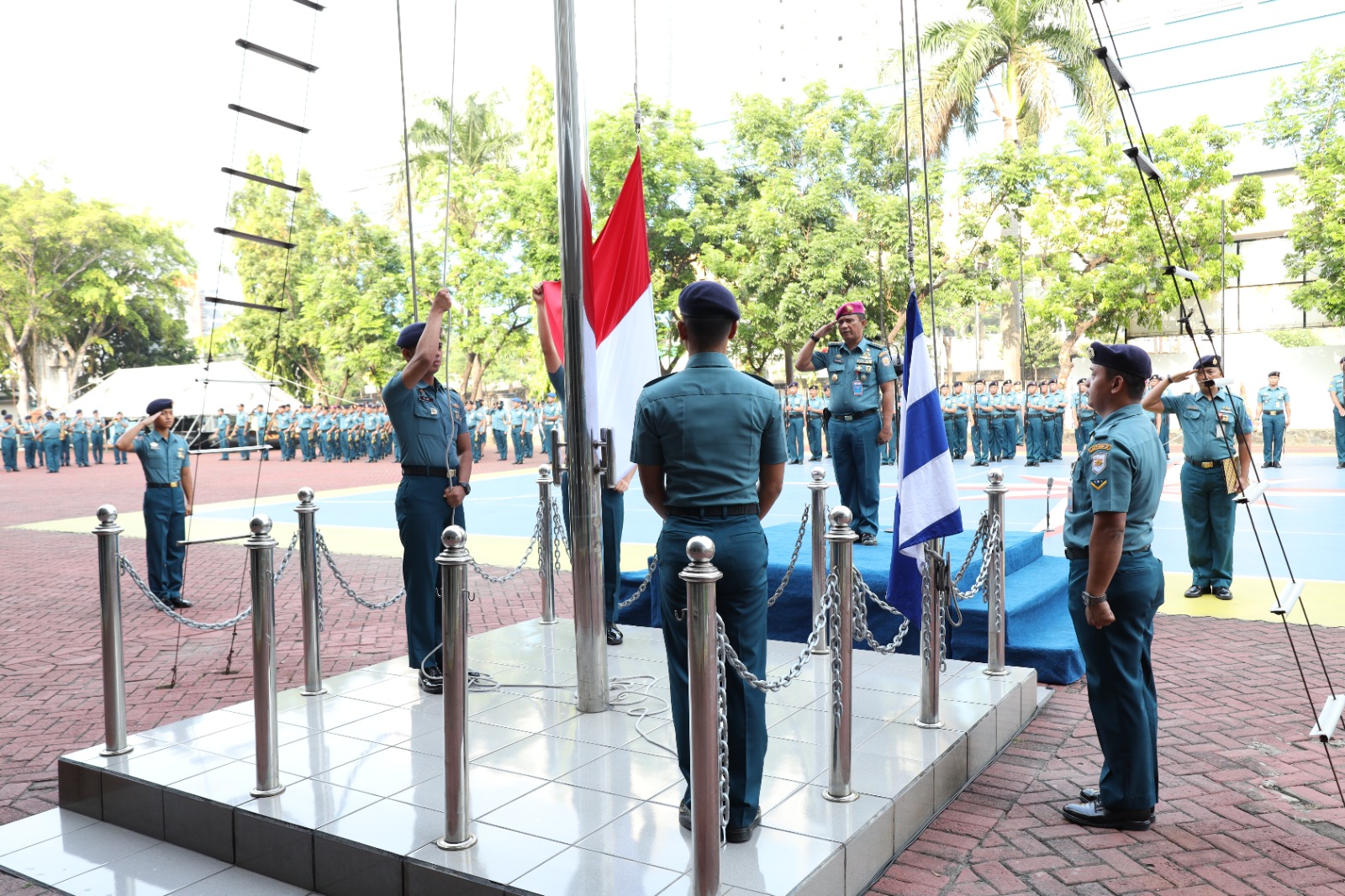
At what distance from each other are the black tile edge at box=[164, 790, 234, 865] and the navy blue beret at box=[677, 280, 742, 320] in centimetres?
264

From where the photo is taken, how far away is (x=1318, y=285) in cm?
2447

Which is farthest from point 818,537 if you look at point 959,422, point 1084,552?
point 959,422

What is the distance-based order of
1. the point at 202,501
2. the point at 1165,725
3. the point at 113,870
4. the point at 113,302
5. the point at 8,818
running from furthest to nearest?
the point at 113,302 → the point at 202,501 → the point at 1165,725 → the point at 8,818 → the point at 113,870

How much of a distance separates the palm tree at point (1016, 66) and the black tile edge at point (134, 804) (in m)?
25.4

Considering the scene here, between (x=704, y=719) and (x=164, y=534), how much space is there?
26.1 feet

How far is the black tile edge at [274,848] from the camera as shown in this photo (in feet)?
12.1

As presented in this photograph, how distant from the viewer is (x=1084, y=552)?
403 centimetres

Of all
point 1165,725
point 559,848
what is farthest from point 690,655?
point 1165,725

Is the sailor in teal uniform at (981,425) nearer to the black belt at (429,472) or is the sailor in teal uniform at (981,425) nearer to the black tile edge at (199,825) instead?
the black belt at (429,472)

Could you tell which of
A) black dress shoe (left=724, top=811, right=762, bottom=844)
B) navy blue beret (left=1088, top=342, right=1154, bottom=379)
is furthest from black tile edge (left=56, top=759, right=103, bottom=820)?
navy blue beret (left=1088, top=342, right=1154, bottom=379)

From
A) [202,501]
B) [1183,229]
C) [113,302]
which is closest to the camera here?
[202,501]

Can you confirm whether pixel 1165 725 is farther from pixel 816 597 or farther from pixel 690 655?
pixel 690 655

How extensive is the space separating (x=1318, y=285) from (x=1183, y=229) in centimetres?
376

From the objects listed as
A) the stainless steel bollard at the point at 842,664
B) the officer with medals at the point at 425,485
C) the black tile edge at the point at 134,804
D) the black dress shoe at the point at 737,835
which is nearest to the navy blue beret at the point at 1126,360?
the stainless steel bollard at the point at 842,664
